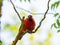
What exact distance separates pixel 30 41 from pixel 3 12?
0.26m

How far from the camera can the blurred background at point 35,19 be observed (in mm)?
1108

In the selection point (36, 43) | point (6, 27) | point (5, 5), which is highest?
point (5, 5)

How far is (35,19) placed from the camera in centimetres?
112

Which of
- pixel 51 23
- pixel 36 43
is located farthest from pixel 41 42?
pixel 51 23

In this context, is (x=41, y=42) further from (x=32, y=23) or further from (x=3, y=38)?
(x=3, y=38)

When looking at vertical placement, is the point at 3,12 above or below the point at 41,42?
above

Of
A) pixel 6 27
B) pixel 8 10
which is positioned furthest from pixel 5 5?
pixel 6 27

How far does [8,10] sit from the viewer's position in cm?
115

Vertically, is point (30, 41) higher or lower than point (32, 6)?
lower

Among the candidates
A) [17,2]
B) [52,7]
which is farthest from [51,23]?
[17,2]

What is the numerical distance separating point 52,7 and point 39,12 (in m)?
0.09

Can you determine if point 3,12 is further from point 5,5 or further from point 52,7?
point 52,7

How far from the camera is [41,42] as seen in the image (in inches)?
43.6

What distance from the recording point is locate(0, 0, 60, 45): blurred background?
1108 mm
